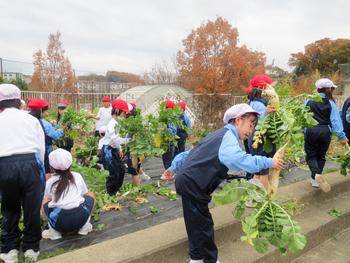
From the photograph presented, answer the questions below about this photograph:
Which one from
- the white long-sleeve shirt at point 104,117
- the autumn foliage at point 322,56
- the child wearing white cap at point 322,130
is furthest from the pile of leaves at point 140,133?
the autumn foliage at point 322,56

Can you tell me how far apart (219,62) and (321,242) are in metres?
21.9

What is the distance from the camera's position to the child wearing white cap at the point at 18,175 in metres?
3.40

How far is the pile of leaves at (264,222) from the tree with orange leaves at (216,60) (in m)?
22.1

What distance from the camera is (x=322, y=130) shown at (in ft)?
18.5

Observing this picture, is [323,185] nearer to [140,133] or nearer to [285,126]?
[285,126]

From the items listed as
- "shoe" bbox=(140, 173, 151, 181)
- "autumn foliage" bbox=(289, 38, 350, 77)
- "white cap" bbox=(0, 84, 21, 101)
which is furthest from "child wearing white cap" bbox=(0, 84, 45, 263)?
"autumn foliage" bbox=(289, 38, 350, 77)

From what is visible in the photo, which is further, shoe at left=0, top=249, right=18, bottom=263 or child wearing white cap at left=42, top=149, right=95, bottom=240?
child wearing white cap at left=42, top=149, right=95, bottom=240

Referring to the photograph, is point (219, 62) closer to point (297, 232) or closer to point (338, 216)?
point (338, 216)


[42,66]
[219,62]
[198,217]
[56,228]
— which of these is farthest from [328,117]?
[42,66]

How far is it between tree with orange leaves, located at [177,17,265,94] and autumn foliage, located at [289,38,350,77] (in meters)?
15.5

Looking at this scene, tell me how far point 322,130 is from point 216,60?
68.0 ft

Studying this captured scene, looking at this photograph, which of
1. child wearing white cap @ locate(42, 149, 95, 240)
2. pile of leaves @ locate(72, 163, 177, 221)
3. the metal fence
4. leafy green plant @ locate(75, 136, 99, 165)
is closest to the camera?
child wearing white cap @ locate(42, 149, 95, 240)

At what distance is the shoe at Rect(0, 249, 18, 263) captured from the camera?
3.41m

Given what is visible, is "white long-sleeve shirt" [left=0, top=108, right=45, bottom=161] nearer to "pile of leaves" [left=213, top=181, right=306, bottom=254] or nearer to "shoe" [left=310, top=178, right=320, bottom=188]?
"pile of leaves" [left=213, top=181, right=306, bottom=254]
